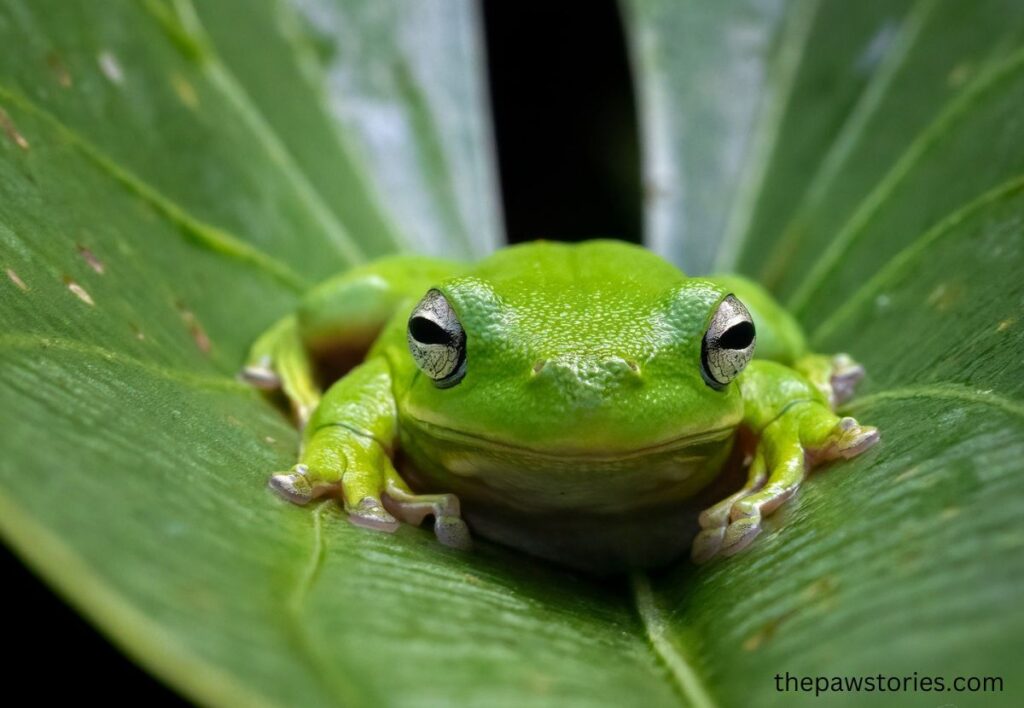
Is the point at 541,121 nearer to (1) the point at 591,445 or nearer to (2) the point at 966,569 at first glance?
(1) the point at 591,445

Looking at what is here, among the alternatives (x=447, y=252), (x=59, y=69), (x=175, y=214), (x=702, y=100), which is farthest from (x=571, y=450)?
(x=702, y=100)

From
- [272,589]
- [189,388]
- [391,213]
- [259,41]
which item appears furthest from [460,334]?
[259,41]

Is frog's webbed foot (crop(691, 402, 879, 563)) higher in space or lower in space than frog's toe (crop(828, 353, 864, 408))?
lower

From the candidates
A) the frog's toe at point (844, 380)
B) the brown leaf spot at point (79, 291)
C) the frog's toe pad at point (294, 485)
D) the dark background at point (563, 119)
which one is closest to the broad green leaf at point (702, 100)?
the dark background at point (563, 119)

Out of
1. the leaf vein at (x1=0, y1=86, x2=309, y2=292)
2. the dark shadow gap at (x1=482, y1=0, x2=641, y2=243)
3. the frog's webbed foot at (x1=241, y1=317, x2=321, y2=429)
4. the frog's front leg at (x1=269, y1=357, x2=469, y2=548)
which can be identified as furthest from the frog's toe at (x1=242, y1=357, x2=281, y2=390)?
the dark shadow gap at (x1=482, y1=0, x2=641, y2=243)

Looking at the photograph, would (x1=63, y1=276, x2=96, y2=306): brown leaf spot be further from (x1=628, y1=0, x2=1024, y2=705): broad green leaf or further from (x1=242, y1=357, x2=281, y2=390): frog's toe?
(x1=628, y1=0, x2=1024, y2=705): broad green leaf

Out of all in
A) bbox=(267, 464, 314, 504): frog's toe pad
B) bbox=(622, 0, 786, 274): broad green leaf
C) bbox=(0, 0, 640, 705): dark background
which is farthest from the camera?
bbox=(0, 0, 640, 705): dark background
